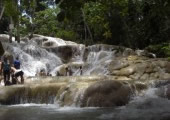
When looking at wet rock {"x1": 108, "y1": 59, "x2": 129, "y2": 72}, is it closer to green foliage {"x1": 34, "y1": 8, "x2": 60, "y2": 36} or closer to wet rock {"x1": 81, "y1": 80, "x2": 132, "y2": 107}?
wet rock {"x1": 81, "y1": 80, "x2": 132, "y2": 107}

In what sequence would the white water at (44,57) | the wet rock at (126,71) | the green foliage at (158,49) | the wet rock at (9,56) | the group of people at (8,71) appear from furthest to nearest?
1. the white water at (44,57)
2. the green foliage at (158,49)
3. the wet rock at (9,56)
4. the wet rock at (126,71)
5. the group of people at (8,71)

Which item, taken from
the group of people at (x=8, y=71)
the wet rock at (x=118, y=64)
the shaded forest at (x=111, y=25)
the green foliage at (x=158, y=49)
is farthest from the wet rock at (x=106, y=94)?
the green foliage at (x=158, y=49)

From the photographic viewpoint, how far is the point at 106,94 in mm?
11773

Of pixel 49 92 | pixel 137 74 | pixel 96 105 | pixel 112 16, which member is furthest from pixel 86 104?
pixel 112 16

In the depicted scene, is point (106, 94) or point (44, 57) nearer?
point (106, 94)

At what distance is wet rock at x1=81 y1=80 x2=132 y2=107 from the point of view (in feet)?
38.1

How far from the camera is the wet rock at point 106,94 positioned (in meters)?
11.6

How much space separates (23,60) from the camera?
24.6m

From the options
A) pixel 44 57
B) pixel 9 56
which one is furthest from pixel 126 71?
pixel 44 57

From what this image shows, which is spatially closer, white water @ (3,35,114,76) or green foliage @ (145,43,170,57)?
green foliage @ (145,43,170,57)

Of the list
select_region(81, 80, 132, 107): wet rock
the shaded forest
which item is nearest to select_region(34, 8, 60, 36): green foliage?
the shaded forest

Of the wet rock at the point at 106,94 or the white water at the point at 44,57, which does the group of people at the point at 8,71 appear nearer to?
the wet rock at the point at 106,94

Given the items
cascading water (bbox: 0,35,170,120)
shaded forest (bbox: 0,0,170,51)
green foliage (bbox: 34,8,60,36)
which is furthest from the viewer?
green foliage (bbox: 34,8,60,36)

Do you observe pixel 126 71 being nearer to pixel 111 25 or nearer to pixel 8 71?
pixel 8 71
